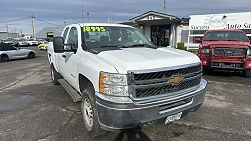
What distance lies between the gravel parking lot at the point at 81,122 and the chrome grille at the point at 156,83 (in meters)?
0.96

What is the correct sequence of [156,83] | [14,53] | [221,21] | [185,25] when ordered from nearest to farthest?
1. [156,83]
2. [14,53]
3. [221,21]
4. [185,25]

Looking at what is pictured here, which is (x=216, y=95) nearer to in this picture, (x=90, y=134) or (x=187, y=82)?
(x=187, y=82)

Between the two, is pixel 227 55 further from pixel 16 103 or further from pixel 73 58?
pixel 16 103

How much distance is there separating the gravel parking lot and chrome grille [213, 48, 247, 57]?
152cm

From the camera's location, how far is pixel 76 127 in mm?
3805

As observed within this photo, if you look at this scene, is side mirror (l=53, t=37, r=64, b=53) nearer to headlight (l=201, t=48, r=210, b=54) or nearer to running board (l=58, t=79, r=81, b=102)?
running board (l=58, t=79, r=81, b=102)

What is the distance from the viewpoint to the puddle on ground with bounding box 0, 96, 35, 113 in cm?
493

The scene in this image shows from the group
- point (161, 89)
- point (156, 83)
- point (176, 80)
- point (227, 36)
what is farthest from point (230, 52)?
point (156, 83)

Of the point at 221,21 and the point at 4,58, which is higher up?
the point at 221,21

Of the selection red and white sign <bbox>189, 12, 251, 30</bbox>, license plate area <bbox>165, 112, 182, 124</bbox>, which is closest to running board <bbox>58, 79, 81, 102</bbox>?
license plate area <bbox>165, 112, 182, 124</bbox>

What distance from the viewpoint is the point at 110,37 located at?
425 cm

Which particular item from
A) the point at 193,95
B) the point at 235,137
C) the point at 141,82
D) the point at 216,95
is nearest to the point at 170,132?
the point at 193,95

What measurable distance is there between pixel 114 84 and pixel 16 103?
3.88m

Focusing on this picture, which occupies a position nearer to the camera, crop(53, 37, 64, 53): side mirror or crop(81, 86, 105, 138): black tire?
crop(81, 86, 105, 138): black tire
